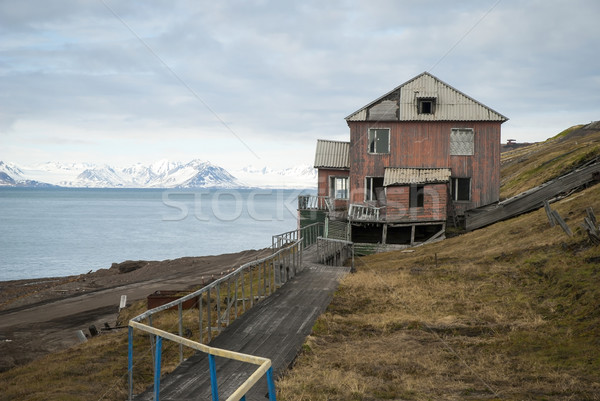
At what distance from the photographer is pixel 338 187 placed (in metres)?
40.8

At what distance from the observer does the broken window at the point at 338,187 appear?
133ft

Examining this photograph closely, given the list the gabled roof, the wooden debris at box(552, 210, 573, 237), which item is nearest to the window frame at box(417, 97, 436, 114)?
the gabled roof

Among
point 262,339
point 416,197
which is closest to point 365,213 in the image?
point 416,197

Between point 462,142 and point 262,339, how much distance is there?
27.1m

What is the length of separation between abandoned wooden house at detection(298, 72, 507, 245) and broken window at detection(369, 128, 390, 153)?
7 cm

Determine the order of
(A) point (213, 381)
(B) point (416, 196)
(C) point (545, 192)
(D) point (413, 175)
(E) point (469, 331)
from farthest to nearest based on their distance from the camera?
(D) point (413, 175) < (B) point (416, 196) < (C) point (545, 192) < (E) point (469, 331) < (A) point (213, 381)

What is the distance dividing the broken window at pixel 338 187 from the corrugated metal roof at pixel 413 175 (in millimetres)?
4483

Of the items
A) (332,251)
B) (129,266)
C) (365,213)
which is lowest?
(129,266)

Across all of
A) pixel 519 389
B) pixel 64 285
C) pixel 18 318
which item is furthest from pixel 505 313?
pixel 64 285

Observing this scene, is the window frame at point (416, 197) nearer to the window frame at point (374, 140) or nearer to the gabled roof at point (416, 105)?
the window frame at point (374, 140)

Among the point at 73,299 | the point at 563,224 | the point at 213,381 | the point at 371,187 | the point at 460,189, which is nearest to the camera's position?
the point at 213,381

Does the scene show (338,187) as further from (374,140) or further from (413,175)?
(413,175)

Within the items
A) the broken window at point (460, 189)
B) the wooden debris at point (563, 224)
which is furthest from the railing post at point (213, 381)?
the broken window at point (460, 189)

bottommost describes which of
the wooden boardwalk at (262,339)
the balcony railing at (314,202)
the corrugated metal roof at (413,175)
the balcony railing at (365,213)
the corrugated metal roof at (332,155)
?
the wooden boardwalk at (262,339)
